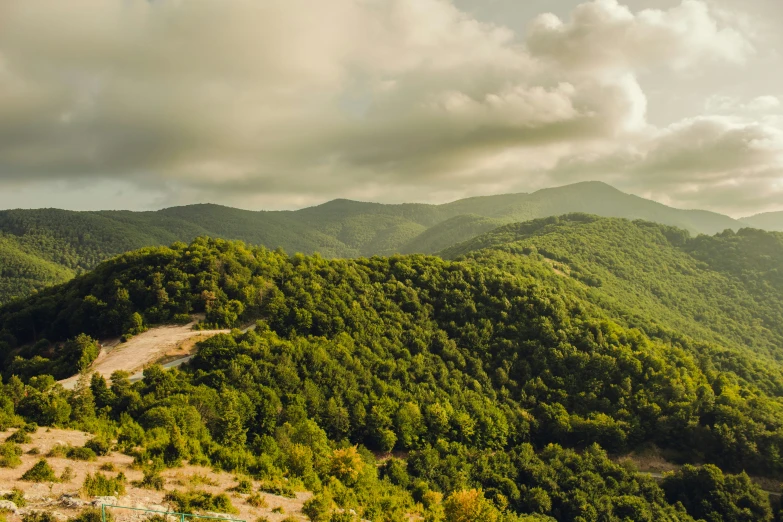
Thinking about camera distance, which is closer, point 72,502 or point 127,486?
point 72,502

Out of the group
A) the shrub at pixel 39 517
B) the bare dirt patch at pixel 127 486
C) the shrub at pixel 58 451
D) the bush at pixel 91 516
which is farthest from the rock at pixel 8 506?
the shrub at pixel 58 451

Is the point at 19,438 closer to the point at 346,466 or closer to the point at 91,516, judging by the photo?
the point at 91,516

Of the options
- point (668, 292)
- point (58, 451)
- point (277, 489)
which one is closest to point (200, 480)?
point (277, 489)

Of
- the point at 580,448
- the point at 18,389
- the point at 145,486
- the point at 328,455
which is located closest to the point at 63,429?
the point at 18,389

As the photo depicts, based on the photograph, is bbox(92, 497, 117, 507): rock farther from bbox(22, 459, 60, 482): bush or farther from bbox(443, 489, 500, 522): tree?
bbox(443, 489, 500, 522): tree

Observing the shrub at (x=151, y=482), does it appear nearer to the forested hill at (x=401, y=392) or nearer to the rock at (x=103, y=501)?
the rock at (x=103, y=501)

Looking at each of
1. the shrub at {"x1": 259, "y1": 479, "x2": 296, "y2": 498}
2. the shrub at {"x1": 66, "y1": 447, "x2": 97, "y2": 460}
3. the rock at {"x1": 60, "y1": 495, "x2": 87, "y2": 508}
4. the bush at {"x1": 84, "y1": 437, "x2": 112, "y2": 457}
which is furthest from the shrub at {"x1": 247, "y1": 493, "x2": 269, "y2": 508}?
the bush at {"x1": 84, "y1": 437, "x2": 112, "y2": 457}
